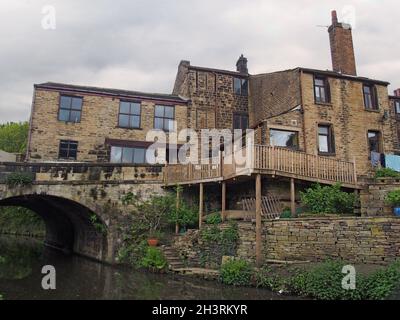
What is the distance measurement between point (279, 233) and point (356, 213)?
3.49 meters

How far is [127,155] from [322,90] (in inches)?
476

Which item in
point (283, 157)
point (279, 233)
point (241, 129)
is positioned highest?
point (241, 129)

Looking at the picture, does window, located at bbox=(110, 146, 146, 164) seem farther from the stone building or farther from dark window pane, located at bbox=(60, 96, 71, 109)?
dark window pane, located at bbox=(60, 96, 71, 109)

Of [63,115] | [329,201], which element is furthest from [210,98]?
[329,201]

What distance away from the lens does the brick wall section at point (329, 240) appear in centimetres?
1050

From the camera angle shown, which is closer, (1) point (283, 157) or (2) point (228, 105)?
(1) point (283, 157)

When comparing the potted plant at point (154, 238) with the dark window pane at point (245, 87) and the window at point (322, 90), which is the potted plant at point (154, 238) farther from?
the dark window pane at point (245, 87)

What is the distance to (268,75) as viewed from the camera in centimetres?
2228

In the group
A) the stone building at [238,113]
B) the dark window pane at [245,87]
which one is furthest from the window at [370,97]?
the dark window pane at [245,87]

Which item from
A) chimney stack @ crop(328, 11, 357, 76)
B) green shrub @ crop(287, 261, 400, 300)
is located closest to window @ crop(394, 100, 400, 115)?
chimney stack @ crop(328, 11, 357, 76)

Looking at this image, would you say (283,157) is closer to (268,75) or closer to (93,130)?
(268,75)

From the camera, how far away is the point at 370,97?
20438mm
